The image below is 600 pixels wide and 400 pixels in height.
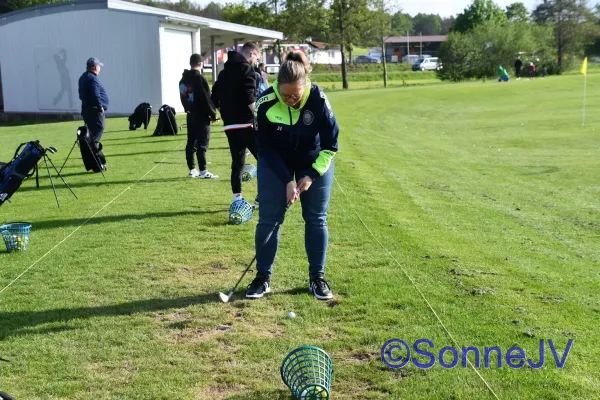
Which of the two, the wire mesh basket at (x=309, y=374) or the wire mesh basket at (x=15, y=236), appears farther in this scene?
the wire mesh basket at (x=15, y=236)

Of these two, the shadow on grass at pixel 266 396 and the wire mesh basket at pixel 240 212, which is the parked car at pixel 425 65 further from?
the shadow on grass at pixel 266 396

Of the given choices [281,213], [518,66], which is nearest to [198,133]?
[281,213]

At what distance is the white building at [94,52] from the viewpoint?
28328mm

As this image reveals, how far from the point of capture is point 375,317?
519cm

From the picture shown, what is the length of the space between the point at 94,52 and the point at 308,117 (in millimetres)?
26063

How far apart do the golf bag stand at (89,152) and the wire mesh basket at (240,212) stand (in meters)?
4.79

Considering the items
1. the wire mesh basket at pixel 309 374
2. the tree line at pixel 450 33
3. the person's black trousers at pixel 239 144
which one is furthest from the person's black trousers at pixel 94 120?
the tree line at pixel 450 33

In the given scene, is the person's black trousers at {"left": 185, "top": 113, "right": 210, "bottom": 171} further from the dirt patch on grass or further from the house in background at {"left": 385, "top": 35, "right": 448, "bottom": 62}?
the house in background at {"left": 385, "top": 35, "right": 448, "bottom": 62}

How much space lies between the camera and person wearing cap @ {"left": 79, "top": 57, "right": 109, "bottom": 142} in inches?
501

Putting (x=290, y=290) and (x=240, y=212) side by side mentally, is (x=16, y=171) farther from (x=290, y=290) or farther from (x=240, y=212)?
(x=290, y=290)

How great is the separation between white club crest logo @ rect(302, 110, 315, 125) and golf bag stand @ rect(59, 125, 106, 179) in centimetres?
788

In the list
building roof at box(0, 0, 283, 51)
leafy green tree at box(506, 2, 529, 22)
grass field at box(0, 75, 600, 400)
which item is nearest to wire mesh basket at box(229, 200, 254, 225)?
grass field at box(0, 75, 600, 400)

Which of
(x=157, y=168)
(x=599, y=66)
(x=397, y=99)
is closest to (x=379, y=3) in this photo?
(x=397, y=99)

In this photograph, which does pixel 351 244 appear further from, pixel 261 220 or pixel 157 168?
pixel 157 168
